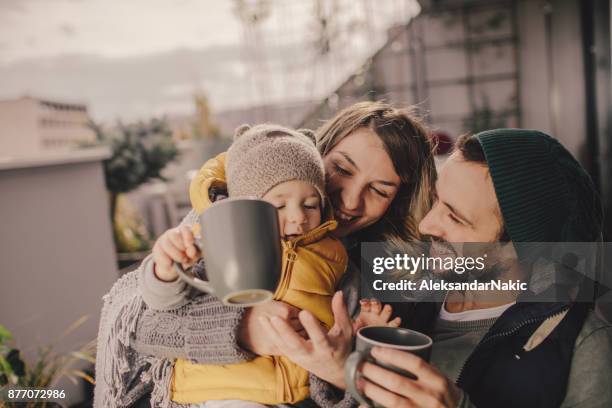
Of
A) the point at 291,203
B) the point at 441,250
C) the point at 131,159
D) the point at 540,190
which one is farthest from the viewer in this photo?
the point at 131,159

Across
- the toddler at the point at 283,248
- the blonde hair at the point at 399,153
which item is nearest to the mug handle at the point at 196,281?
the toddler at the point at 283,248

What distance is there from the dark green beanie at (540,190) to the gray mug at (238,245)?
0.43 meters

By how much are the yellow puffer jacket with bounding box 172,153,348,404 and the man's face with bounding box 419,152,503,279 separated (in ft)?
0.65

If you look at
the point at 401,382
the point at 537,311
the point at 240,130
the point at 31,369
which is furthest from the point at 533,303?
the point at 31,369

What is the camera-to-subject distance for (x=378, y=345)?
1.71ft

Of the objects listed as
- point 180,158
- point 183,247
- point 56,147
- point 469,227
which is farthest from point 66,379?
point 180,158

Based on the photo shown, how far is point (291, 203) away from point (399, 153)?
13.9 inches

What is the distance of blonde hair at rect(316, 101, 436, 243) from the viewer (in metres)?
1.09

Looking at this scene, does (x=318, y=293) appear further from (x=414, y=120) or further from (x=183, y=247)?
(x=414, y=120)

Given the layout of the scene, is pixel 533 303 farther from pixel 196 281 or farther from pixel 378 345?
pixel 196 281

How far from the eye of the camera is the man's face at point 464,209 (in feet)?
2.73

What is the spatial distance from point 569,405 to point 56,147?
3.65 meters

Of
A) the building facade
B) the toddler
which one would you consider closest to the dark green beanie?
the toddler

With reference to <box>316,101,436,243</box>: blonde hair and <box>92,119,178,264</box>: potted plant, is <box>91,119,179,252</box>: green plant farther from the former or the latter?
<box>316,101,436,243</box>: blonde hair
